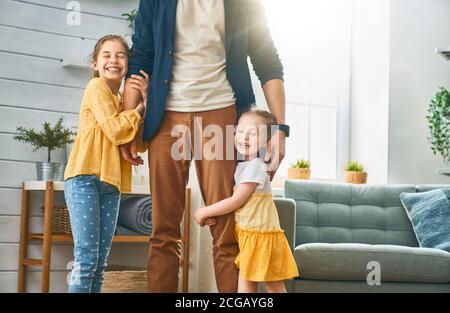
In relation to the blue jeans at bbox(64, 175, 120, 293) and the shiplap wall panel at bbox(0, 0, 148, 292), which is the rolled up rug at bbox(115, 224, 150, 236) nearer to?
the shiplap wall panel at bbox(0, 0, 148, 292)

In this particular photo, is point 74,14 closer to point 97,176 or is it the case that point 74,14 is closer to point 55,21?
point 55,21

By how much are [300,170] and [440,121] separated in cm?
84

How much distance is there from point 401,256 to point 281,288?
937 mm

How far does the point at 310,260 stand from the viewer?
8.56 feet

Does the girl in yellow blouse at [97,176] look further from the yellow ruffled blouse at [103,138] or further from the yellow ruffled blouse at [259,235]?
the yellow ruffled blouse at [259,235]

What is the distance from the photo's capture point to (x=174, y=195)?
70.7 inches

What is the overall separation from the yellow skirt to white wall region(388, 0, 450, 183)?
6.59ft

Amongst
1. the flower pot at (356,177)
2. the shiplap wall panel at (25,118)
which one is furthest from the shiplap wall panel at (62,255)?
the flower pot at (356,177)

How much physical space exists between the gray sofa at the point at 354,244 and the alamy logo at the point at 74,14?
1.23 meters

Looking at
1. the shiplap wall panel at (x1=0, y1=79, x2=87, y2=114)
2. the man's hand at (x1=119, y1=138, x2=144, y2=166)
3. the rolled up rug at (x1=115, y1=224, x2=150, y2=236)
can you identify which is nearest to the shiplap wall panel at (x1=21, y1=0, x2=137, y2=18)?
the shiplap wall panel at (x1=0, y1=79, x2=87, y2=114)

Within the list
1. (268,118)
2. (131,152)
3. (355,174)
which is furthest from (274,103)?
(355,174)

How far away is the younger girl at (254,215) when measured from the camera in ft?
5.92
